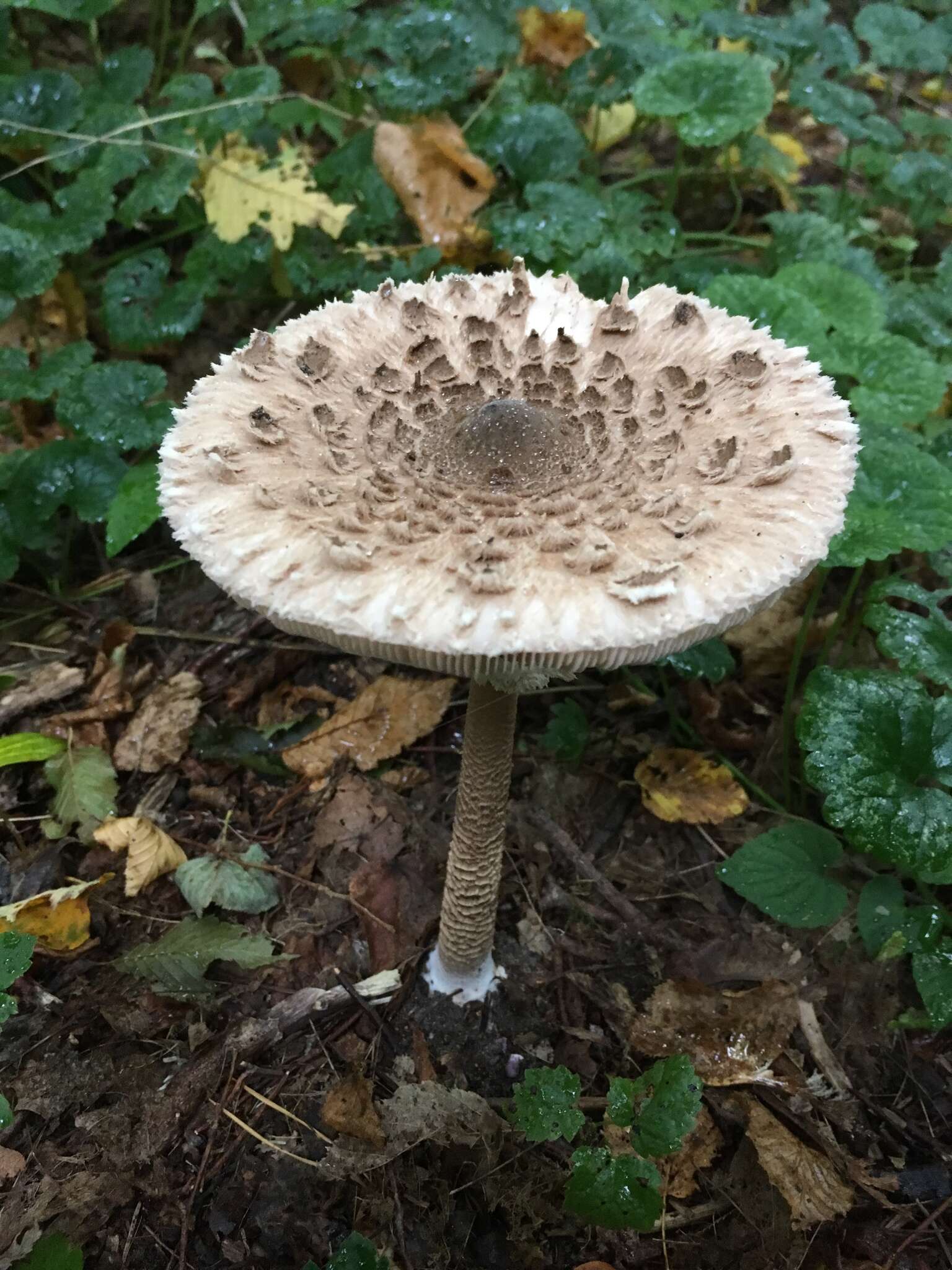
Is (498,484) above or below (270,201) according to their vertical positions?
above

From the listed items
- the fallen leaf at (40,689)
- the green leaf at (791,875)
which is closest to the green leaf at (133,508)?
the fallen leaf at (40,689)

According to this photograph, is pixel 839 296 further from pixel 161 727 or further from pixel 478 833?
pixel 161 727

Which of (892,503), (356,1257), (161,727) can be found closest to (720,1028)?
(356,1257)

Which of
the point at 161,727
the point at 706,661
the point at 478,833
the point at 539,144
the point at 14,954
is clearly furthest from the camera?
the point at 539,144

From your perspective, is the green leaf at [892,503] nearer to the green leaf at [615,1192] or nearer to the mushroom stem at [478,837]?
the mushroom stem at [478,837]

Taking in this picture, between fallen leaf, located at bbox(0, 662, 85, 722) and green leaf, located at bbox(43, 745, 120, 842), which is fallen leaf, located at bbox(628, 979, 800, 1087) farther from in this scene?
fallen leaf, located at bbox(0, 662, 85, 722)

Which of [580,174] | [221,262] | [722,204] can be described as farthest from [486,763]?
[722,204]

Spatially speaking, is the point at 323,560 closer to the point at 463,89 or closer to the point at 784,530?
the point at 784,530
